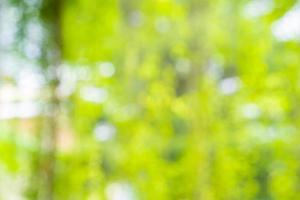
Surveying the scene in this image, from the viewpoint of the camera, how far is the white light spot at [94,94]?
2.24 m

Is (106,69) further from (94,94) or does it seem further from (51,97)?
(51,97)

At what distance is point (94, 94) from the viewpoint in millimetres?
2268

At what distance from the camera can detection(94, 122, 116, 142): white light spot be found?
221cm

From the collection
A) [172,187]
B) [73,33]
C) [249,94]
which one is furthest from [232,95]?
[73,33]

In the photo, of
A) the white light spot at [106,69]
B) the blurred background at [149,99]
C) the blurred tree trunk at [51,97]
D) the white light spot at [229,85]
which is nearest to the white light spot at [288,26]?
the blurred background at [149,99]

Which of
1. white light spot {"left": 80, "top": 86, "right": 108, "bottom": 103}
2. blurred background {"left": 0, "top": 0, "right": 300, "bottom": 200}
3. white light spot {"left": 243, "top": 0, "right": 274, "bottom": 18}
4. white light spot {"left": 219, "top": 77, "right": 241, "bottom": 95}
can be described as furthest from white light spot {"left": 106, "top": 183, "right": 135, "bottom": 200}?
white light spot {"left": 243, "top": 0, "right": 274, "bottom": 18}

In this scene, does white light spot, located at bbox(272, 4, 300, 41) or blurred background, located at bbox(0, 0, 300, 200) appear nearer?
white light spot, located at bbox(272, 4, 300, 41)

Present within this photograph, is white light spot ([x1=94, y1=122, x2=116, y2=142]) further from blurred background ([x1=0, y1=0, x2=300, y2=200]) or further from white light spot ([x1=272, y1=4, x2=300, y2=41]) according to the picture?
white light spot ([x1=272, y1=4, x2=300, y2=41])

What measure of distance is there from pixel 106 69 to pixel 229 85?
1.83 ft

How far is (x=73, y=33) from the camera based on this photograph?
7.59ft

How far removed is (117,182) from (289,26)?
2.99 ft

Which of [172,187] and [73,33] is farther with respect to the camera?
[73,33]

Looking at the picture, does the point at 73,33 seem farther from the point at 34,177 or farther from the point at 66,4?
the point at 34,177

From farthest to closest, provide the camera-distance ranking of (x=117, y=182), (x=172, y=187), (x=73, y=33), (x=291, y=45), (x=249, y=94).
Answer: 1. (x=73, y=33)
2. (x=117, y=182)
3. (x=172, y=187)
4. (x=249, y=94)
5. (x=291, y=45)
